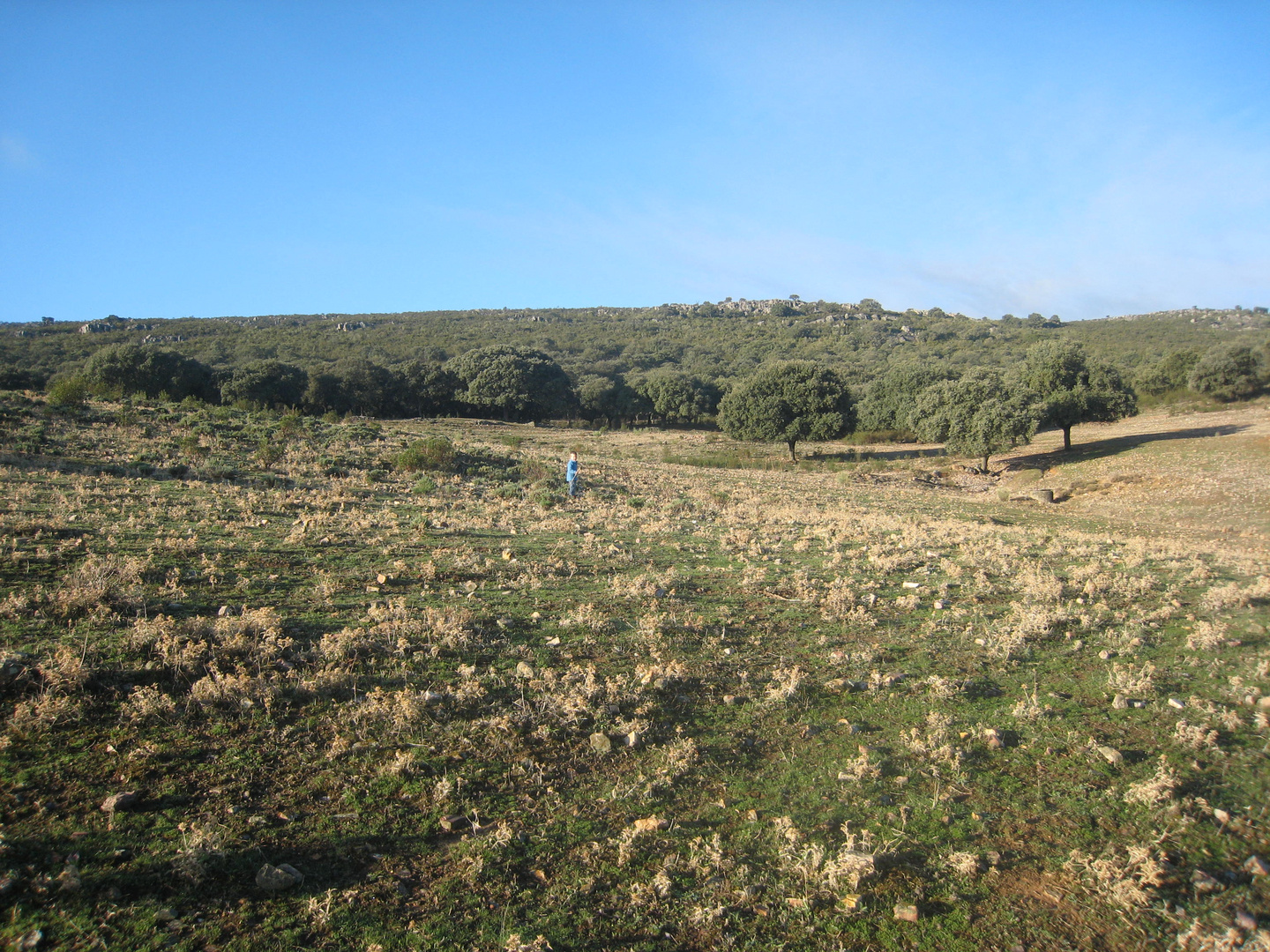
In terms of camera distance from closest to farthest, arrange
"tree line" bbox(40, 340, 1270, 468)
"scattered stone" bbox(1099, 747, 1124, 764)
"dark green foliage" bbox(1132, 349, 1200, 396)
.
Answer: "scattered stone" bbox(1099, 747, 1124, 764) < "dark green foliage" bbox(1132, 349, 1200, 396) < "tree line" bbox(40, 340, 1270, 468)

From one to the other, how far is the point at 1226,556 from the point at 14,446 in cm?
2383

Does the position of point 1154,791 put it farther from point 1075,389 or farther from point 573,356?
point 573,356

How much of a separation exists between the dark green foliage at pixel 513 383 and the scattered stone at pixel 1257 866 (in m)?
67.3

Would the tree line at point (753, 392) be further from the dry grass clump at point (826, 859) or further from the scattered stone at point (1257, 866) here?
the dry grass clump at point (826, 859)

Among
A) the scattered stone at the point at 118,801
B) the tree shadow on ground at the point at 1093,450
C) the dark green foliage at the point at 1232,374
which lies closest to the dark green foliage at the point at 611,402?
the tree shadow on ground at the point at 1093,450

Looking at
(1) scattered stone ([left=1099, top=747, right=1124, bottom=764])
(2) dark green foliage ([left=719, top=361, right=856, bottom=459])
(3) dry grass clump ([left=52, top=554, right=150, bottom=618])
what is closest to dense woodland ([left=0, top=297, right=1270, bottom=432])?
(2) dark green foliage ([left=719, top=361, right=856, bottom=459])

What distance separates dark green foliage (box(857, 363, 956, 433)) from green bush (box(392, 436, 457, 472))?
41.7 meters

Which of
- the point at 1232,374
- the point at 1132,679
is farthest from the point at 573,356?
the point at 1132,679

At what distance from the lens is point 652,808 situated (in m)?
4.68

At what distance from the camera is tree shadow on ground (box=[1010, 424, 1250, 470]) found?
117 ft

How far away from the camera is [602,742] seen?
5336 mm

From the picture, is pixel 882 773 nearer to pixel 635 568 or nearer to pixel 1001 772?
pixel 1001 772

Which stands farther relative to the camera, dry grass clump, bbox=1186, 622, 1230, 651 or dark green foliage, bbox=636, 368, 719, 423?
dark green foliage, bbox=636, 368, 719, 423

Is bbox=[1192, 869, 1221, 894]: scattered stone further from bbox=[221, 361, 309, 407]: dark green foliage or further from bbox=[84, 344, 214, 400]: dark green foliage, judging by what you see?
bbox=[84, 344, 214, 400]: dark green foliage
